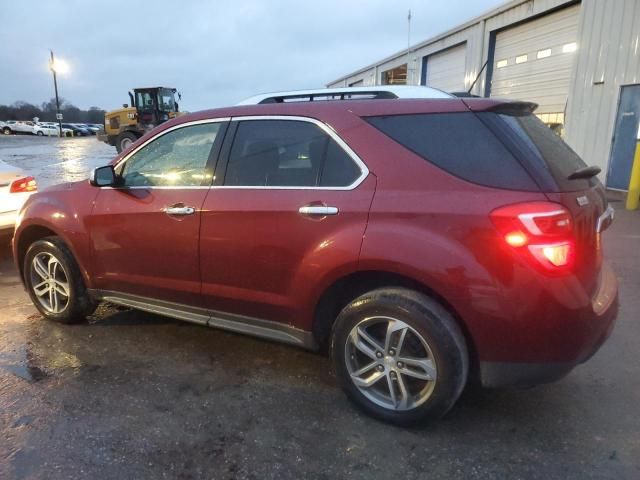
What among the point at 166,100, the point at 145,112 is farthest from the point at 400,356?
the point at 166,100

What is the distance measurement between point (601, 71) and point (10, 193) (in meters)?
11.1

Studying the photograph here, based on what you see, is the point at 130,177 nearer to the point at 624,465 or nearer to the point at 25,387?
the point at 25,387

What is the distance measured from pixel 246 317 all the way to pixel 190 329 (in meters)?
1.05

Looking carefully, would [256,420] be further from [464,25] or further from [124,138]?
[124,138]

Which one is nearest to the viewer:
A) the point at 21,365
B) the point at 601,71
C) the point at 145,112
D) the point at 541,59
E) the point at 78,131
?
the point at 21,365

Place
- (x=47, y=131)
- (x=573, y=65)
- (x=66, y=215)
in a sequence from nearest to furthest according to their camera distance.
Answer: (x=66, y=215)
(x=573, y=65)
(x=47, y=131)

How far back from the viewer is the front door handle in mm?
3146

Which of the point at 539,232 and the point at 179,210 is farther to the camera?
the point at 179,210

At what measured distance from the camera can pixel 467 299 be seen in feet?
7.75

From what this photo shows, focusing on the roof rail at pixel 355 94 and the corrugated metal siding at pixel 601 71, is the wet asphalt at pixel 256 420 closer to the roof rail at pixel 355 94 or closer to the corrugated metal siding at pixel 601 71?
the roof rail at pixel 355 94

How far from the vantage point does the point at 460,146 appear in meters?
2.50

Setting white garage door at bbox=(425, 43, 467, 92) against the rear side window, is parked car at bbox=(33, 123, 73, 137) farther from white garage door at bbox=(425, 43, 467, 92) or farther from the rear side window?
the rear side window

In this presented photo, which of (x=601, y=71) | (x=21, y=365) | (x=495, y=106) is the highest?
(x=601, y=71)

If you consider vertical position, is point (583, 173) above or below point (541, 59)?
below
